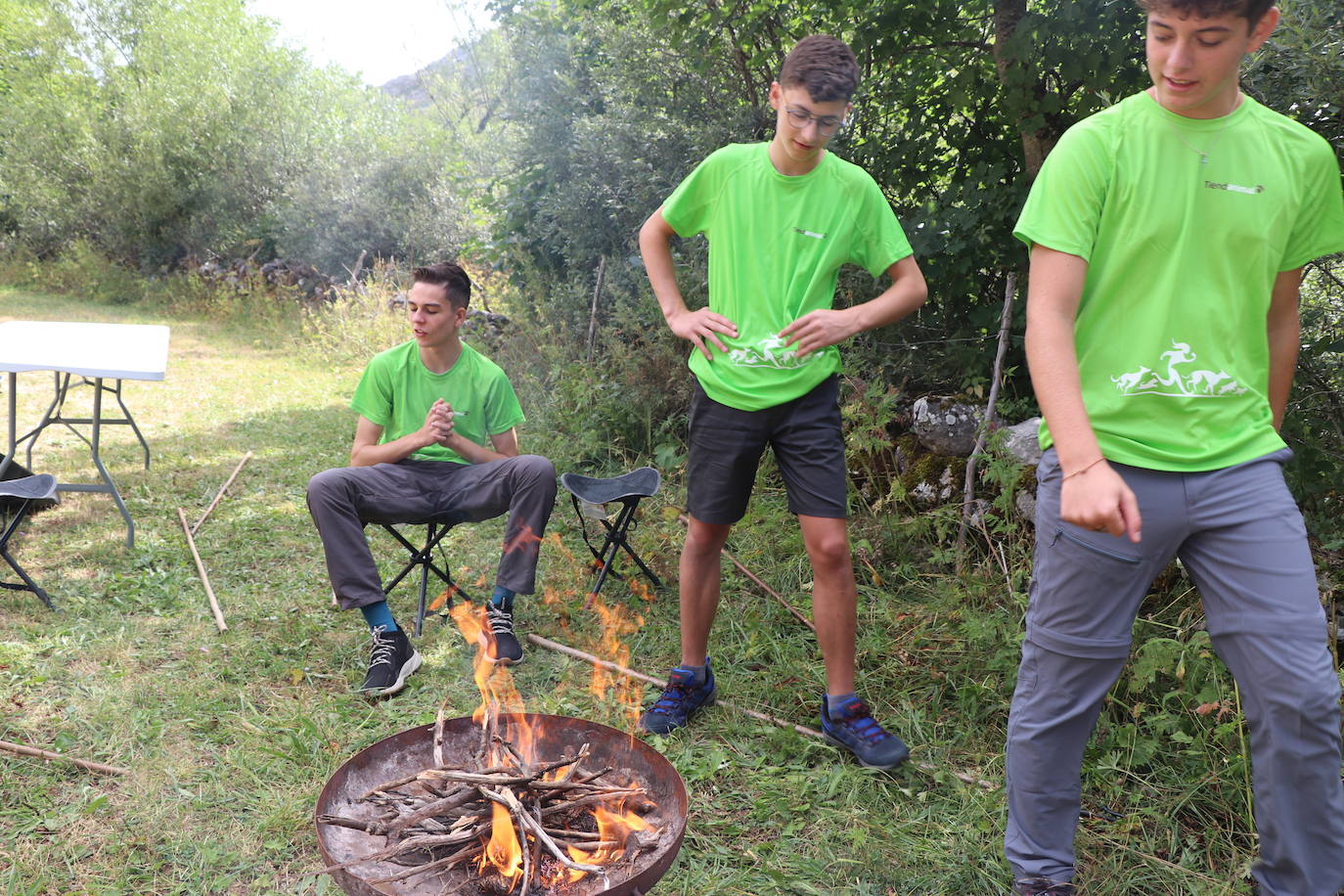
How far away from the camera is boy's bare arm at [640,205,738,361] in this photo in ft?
9.62

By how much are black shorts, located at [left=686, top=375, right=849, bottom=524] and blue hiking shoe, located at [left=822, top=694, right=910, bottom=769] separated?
646 mm

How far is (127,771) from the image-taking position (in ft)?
9.86

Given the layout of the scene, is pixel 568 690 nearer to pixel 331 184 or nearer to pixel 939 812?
pixel 939 812

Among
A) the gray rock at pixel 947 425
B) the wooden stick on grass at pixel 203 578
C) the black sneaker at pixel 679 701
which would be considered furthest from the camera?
the gray rock at pixel 947 425

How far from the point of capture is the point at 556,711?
11.3ft

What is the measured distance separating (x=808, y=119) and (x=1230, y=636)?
173 centimetres

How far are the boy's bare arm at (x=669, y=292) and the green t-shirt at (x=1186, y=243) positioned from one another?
1180 millimetres

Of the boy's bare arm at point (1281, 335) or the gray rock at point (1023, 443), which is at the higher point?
the boy's bare arm at point (1281, 335)

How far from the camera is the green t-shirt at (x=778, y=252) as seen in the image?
2.88 m

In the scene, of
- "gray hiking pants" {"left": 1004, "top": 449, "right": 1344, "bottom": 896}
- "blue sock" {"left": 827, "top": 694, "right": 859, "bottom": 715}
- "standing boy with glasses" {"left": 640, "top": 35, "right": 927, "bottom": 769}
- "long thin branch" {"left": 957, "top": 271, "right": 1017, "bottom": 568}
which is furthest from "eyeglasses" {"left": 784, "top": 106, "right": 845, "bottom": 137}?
"blue sock" {"left": 827, "top": 694, "right": 859, "bottom": 715}

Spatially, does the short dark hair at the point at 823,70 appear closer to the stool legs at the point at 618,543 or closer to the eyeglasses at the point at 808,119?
the eyeglasses at the point at 808,119

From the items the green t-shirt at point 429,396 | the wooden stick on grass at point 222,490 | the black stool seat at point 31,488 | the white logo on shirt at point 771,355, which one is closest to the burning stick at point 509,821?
the white logo on shirt at point 771,355

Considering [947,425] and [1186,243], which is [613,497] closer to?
[947,425]

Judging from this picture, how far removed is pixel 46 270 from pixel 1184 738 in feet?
70.1
